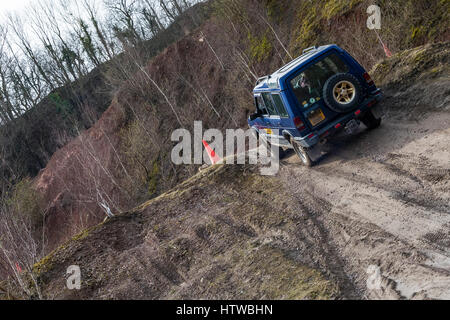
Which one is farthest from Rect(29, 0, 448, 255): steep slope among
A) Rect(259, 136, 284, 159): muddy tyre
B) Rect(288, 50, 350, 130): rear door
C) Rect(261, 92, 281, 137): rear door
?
Rect(288, 50, 350, 130): rear door

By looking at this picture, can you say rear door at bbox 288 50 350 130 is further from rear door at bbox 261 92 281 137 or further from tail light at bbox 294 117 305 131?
rear door at bbox 261 92 281 137

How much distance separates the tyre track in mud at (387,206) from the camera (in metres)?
4.03

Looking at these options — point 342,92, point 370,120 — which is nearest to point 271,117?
point 342,92

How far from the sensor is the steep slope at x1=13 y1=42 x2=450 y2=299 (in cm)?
437

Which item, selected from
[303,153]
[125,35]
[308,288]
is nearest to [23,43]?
[125,35]

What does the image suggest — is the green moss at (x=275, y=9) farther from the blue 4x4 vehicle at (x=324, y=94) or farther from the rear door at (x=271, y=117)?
the blue 4x4 vehicle at (x=324, y=94)

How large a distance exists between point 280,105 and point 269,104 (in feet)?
2.09

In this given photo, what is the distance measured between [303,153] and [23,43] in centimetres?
4920

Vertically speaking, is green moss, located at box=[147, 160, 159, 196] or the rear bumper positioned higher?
green moss, located at box=[147, 160, 159, 196]

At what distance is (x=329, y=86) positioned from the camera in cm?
723

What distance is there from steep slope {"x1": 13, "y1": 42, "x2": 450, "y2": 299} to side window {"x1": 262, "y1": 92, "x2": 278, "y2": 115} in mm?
1410

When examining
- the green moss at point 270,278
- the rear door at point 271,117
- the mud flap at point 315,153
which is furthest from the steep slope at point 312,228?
the rear door at point 271,117
